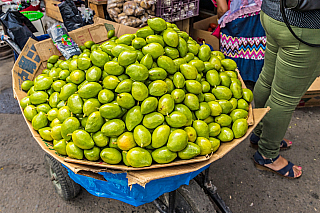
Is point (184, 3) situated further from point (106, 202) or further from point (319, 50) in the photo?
point (106, 202)

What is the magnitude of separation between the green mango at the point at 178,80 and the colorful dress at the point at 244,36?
2.27m

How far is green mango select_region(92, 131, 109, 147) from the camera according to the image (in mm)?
1227

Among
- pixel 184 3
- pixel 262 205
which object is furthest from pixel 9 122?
pixel 262 205

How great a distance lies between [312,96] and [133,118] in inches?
115

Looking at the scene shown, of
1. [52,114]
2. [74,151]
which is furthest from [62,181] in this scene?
[74,151]

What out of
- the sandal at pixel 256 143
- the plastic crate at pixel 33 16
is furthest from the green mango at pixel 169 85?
the plastic crate at pixel 33 16

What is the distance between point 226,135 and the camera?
4.39 ft

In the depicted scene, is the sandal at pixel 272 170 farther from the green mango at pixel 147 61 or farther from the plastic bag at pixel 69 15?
the plastic bag at pixel 69 15

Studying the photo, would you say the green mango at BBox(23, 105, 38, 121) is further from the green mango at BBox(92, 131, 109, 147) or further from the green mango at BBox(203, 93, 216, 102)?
the green mango at BBox(203, 93, 216, 102)

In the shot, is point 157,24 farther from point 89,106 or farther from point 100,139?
point 100,139

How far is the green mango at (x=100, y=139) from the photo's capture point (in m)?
1.23

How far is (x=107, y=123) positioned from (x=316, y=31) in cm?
147

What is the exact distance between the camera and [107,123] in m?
1.22

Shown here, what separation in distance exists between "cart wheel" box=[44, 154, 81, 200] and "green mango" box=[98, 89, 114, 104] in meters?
0.99
